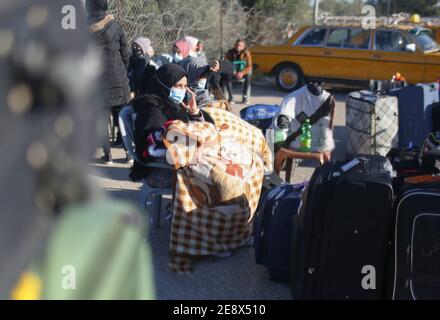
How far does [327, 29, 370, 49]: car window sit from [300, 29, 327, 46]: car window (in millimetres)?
173

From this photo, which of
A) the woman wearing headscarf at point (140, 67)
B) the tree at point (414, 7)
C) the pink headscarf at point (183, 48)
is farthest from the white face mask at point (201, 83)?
the tree at point (414, 7)

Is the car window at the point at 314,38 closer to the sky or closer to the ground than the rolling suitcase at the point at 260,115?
closer to the sky

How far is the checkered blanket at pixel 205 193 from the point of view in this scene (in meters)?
4.11

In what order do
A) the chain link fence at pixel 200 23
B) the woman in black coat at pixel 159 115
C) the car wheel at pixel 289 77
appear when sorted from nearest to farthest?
the woman in black coat at pixel 159 115
the chain link fence at pixel 200 23
the car wheel at pixel 289 77

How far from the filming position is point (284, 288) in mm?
3904

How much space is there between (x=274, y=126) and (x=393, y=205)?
272cm

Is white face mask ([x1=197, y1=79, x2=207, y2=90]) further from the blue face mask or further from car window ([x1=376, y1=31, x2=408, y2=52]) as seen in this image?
car window ([x1=376, y1=31, x2=408, y2=52])

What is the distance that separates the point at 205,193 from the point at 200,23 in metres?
9.85

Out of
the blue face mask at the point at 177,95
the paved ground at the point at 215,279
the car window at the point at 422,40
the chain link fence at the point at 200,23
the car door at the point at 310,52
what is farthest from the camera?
the car door at the point at 310,52

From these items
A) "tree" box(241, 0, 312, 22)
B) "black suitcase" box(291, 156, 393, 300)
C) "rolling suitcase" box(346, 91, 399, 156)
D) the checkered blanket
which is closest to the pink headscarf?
"rolling suitcase" box(346, 91, 399, 156)

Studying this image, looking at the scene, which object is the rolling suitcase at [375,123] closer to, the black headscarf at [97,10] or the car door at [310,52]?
the black headscarf at [97,10]

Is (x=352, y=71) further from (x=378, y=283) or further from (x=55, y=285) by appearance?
(x=55, y=285)

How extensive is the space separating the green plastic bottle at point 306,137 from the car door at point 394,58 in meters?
6.97
